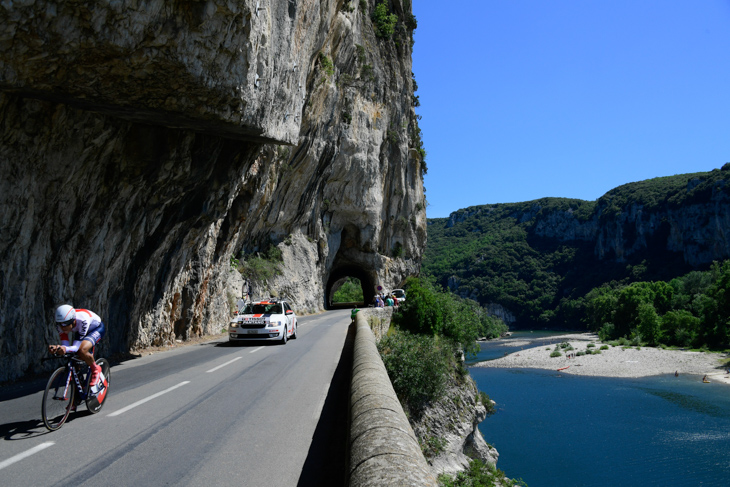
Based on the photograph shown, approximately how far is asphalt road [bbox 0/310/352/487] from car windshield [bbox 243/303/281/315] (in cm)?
729

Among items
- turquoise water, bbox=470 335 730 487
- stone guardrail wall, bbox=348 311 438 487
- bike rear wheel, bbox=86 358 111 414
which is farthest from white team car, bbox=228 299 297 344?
turquoise water, bbox=470 335 730 487

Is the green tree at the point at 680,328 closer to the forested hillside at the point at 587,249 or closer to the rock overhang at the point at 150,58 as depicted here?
the forested hillside at the point at 587,249

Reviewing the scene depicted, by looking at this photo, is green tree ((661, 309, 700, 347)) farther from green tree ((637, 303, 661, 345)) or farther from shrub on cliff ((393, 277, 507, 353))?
shrub on cliff ((393, 277, 507, 353))

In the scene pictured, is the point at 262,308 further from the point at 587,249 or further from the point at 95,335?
the point at 587,249

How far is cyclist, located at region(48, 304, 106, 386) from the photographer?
6.29 metres

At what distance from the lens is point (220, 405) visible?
7.67 metres

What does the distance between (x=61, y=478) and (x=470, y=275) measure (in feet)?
512

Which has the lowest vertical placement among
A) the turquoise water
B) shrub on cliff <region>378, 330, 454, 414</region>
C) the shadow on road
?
the turquoise water

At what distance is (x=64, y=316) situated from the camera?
629 cm

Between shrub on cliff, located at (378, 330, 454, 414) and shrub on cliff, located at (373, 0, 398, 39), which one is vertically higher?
shrub on cliff, located at (373, 0, 398, 39)

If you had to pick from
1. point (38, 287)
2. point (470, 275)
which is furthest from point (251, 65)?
point (470, 275)

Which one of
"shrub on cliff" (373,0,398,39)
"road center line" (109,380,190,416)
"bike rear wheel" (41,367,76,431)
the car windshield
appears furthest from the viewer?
"shrub on cliff" (373,0,398,39)

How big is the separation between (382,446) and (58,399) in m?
4.83

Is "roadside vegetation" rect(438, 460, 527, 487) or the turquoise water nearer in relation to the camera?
"roadside vegetation" rect(438, 460, 527, 487)
